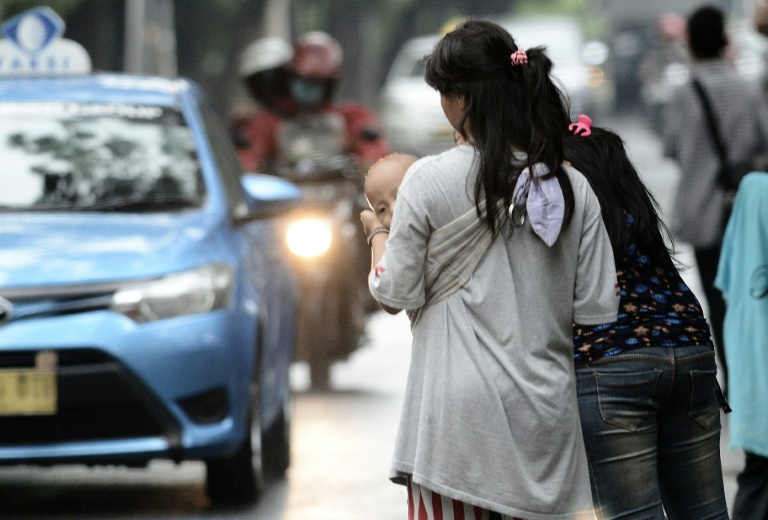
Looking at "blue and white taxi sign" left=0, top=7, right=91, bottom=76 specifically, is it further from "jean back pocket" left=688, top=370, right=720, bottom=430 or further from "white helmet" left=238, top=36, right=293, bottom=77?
"jean back pocket" left=688, top=370, right=720, bottom=430

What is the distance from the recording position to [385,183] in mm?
4055

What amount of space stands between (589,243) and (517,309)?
0.25m

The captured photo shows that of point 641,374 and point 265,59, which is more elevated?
point 641,374

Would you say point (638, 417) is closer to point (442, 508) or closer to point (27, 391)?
point (442, 508)

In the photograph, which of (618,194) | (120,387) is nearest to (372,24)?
(120,387)

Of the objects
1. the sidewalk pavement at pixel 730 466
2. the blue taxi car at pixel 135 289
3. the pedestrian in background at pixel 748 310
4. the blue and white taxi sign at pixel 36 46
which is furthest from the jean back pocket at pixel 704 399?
the blue and white taxi sign at pixel 36 46

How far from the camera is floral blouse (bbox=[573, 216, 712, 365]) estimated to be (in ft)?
13.7

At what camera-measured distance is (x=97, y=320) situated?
672 centimetres

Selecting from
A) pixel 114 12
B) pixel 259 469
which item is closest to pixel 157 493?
pixel 259 469

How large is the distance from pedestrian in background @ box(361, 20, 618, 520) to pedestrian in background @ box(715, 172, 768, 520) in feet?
5.71

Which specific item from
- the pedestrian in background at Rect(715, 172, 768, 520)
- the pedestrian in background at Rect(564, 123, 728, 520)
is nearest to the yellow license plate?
the pedestrian in background at Rect(715, 172, 768, 520)

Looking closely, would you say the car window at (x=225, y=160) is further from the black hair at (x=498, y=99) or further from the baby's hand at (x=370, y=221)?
the black hair at (x=498, y=99)

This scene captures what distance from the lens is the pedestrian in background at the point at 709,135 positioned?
27.0 ft

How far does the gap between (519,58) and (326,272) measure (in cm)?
750
